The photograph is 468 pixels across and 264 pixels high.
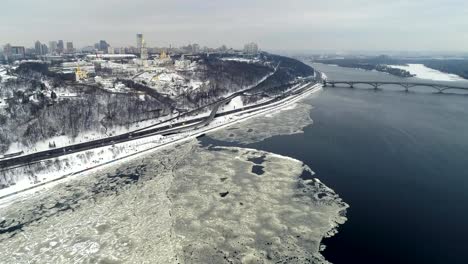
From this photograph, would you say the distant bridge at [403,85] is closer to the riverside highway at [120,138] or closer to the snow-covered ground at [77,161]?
the riverside highway at [120,138]

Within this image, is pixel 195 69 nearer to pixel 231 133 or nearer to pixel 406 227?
pixel 231 133

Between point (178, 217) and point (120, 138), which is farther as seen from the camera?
point (120, 138)

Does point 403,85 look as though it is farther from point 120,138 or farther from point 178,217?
point 178,217

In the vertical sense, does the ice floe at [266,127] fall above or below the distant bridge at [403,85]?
below

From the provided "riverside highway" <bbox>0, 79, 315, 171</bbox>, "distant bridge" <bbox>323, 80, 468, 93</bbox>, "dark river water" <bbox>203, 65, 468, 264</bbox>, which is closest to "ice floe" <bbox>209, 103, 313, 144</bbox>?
"dark river water" <bbox>203, 65, 468, 264</bbox>

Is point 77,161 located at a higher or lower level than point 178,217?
higher

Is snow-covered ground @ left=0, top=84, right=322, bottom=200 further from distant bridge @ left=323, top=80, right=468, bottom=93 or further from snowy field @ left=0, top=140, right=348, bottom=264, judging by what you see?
distant bridge @ left=323, top=80, right=468, bottom=93

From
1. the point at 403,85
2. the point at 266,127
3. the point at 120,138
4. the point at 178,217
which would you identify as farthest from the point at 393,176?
the point at 403,85

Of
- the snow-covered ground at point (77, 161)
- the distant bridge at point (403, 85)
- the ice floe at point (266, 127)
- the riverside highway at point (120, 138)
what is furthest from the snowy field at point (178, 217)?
the distant bridge at point (403, 85)

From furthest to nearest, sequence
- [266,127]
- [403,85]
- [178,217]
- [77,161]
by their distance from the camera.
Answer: [403,85] → [266,127] → [77,161] → [178,217]
